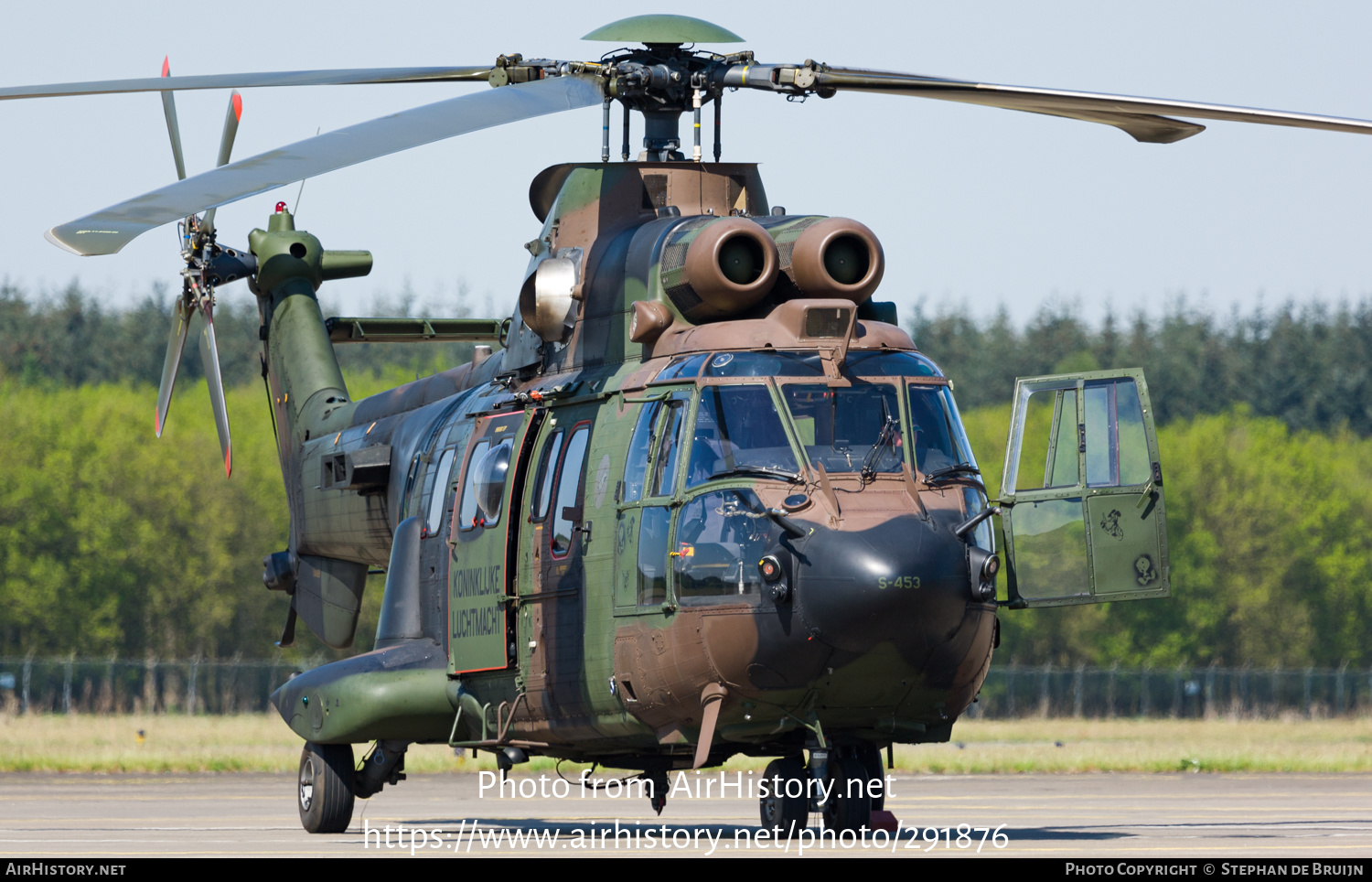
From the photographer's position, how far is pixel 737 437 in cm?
1174

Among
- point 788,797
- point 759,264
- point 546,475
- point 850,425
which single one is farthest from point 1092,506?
point 546,475

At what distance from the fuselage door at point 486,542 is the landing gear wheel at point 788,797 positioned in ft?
7.15

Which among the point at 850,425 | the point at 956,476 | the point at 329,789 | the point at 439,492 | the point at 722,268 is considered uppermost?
the point at 722,268

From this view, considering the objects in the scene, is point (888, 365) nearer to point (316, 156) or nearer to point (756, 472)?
point (756, 472)

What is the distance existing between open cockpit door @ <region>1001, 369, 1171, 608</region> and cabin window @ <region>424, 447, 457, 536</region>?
4.35 m

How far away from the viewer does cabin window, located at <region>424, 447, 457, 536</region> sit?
47.9 feet

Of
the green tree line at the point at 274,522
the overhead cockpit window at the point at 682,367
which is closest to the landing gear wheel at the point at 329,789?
the overhead cockpit window at the point at 682,367

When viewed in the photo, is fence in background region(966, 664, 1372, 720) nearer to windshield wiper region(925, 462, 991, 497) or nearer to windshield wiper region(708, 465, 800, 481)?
windshield wiper region(925, 462, 991, 497)

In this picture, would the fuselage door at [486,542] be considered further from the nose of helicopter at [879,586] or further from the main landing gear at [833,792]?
the nose of helicopter at [879,586]

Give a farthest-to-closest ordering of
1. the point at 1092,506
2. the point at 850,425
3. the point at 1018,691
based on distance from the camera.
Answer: the point at 1018,691 → the point at 1092,506 → the point at 850,425

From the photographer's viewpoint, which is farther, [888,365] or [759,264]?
[759,264]

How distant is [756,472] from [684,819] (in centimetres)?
671

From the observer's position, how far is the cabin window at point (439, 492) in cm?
1459

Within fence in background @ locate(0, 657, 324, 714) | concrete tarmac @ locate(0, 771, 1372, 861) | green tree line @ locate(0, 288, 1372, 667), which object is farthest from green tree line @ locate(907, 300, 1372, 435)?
concrete tarmac @ locate(0, 771, 1372, 861)
